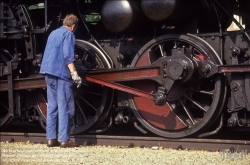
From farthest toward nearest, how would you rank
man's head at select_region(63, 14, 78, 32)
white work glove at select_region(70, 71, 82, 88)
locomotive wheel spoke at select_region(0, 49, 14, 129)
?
locomotive wheel spoke at select_region(0, 49, 14, 129) → man's head at select_region(63, 14, 78, 32) → white work glove at select_region(70, 71, 82, 88)

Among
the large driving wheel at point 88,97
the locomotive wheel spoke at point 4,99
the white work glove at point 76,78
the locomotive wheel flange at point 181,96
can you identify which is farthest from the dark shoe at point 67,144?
the locomotive wheel spoke at point 4,99

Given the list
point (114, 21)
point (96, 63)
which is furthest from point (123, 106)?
point (114, 21)

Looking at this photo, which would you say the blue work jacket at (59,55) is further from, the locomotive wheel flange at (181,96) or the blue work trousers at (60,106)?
the locomotive wheel flange at (181,96)

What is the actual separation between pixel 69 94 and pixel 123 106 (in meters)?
0.73

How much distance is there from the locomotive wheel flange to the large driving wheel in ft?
1.36

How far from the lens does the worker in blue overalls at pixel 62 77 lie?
604cm

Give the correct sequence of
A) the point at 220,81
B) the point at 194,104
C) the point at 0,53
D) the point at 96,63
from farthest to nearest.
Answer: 1. the point at 0,53
2. the point at 96,63
3. the point at 194,104
4. the point at 220,81

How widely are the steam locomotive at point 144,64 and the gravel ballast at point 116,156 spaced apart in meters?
0.45

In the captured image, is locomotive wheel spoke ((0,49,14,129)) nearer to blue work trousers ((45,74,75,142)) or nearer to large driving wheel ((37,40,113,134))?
large driving wheel ((37,40,113,134))

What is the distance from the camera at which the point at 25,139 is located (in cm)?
691

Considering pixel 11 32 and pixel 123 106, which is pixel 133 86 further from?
pixel 11 32

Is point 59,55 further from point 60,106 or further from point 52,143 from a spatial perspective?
point 52,143

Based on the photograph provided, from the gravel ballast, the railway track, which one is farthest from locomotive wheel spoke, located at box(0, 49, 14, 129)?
the gravel ballast

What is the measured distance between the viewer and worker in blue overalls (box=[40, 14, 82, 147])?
604 centimetres
